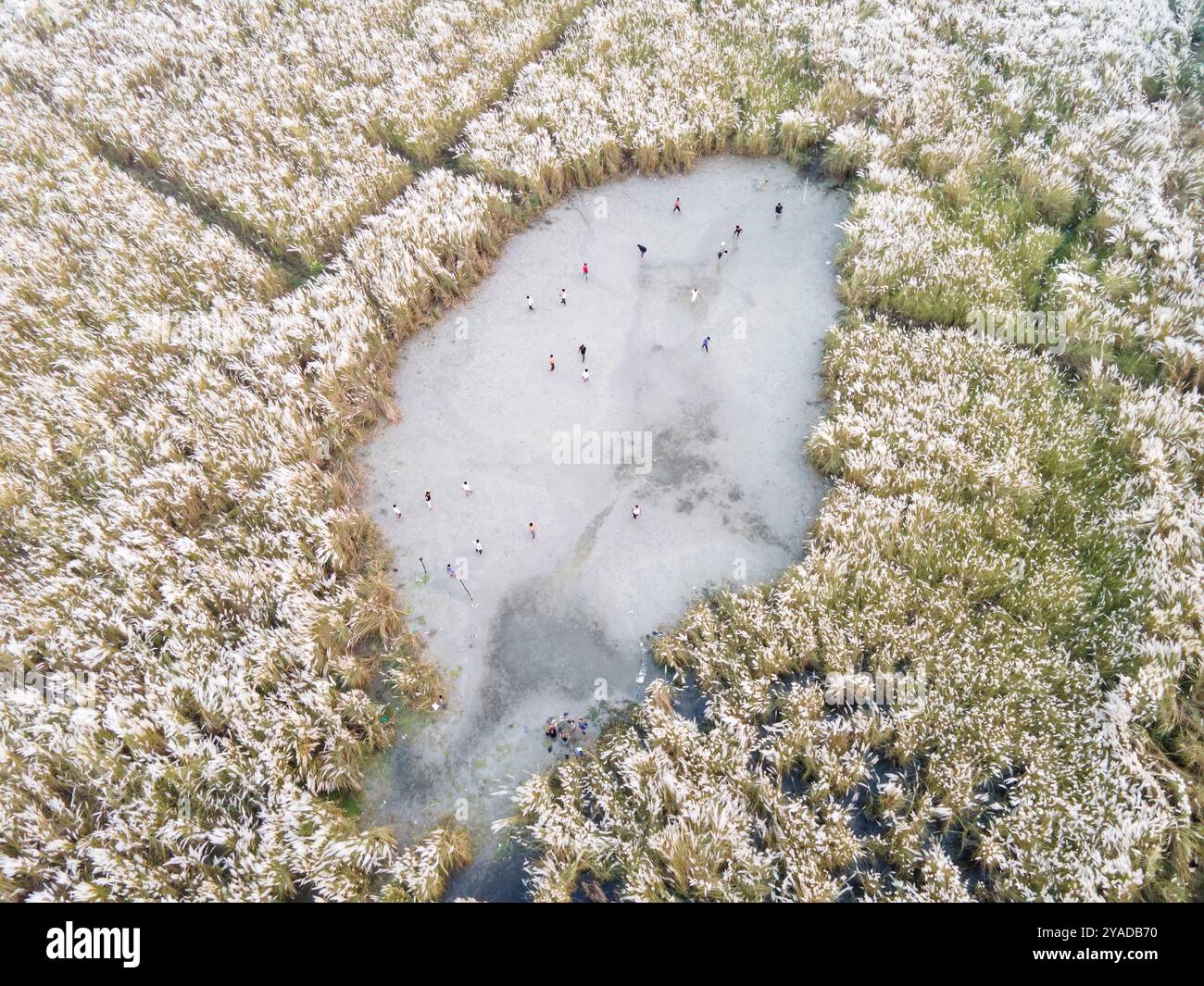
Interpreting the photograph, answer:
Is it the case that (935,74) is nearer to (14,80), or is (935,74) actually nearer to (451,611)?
(451,611)

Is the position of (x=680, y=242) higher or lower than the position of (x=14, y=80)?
lower

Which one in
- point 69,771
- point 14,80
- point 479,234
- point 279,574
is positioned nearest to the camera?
point 69,771

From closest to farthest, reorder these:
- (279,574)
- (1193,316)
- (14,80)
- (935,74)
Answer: (279,574) → (1193,316) → (935,74) → (14,80)

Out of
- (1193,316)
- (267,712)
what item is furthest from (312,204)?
(1193,316)

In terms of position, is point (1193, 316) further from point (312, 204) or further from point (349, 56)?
point (349, 56)

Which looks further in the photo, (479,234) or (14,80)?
(14,80)
